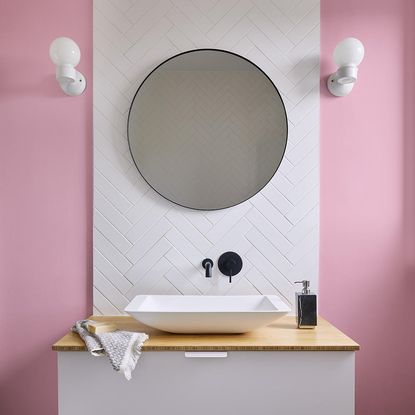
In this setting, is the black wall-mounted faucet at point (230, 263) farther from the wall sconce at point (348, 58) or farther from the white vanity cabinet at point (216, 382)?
the wall sconce at point (348, 58)

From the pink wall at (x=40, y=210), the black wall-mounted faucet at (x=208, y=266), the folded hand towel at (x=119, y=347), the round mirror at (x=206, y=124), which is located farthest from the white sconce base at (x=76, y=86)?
the folded hand towel at (x=119, y=347)

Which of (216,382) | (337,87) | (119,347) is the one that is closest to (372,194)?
(337,87)

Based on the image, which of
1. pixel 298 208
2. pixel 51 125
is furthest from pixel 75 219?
pixel 298 208

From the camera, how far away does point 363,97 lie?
2.18 metres

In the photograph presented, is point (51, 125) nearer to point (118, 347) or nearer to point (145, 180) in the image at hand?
point (145, 180)

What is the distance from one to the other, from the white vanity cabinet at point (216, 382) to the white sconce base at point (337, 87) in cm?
113

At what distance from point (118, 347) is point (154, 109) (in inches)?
42.2

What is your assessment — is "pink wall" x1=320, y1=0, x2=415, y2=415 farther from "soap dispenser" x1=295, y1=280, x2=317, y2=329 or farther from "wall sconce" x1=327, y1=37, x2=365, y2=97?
"soap dispenser" x1=295, y1=280, x2=317, y2=329

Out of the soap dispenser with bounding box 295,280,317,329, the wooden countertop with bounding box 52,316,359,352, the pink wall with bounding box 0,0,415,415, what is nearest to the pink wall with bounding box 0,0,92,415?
the pink wall with bounding box 0,0,415,415

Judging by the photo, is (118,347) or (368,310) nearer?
(118,347)

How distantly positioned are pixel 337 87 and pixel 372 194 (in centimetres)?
52

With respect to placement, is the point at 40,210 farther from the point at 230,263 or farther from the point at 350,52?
the point at 350,52

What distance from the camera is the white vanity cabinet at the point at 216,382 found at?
1626 mm

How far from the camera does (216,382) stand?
5.37 feet
